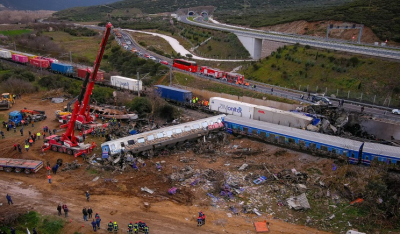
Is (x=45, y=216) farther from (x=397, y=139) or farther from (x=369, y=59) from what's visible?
(x=369, y=59)

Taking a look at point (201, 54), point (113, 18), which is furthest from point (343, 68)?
point (113, 18)

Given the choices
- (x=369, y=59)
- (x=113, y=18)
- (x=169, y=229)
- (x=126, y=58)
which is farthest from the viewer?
(x=113, y=18)

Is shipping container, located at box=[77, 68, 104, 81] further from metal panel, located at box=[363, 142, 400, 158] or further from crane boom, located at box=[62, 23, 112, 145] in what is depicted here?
metal panel, located at box=[363, 142, 400, 158]

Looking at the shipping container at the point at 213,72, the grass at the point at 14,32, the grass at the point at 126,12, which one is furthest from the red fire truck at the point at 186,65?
the grass at the point at 126,12

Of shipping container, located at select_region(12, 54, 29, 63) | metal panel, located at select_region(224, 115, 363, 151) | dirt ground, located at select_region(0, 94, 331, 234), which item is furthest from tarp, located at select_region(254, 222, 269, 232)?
shipping container, located at select_region(12, 54, 29, 63)

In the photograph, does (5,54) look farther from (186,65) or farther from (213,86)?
(213,86)

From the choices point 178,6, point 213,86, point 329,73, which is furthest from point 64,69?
point 178,6

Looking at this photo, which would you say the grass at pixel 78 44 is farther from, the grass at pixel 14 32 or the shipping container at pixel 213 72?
the shipping container at pixel 213 72
